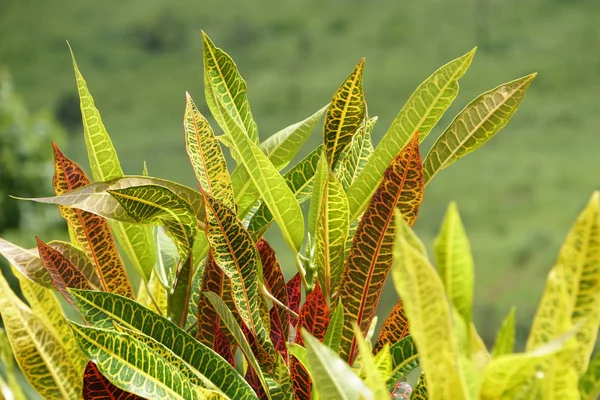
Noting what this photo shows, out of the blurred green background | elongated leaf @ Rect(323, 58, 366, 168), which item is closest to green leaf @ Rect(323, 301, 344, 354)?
elongated leaf @ Rect(323, 58, 366, 168)

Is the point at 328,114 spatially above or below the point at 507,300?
above

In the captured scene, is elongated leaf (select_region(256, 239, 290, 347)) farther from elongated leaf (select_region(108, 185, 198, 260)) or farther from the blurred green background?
the blurred green background

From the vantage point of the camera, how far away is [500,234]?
5812 millimetres

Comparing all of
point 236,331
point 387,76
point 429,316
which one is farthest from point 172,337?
point 387,76

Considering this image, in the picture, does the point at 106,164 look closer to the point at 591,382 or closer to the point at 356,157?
the point at 356,157

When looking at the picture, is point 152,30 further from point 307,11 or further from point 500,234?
point 500,234

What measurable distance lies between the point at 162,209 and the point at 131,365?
0.07 meters

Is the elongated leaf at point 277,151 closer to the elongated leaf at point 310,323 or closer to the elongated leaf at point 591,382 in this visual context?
the elongated leaf at point 310,323

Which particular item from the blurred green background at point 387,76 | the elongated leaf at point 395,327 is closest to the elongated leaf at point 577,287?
the elongated leaf at point 395,327

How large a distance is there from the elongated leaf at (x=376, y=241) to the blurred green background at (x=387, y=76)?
518 centimetres

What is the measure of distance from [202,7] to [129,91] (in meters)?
1.01

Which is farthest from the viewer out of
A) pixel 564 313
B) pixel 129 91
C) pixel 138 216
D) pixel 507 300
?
pixel 129 91

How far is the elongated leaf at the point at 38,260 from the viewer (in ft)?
1.15

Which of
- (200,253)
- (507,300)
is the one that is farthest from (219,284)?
(507,300)
